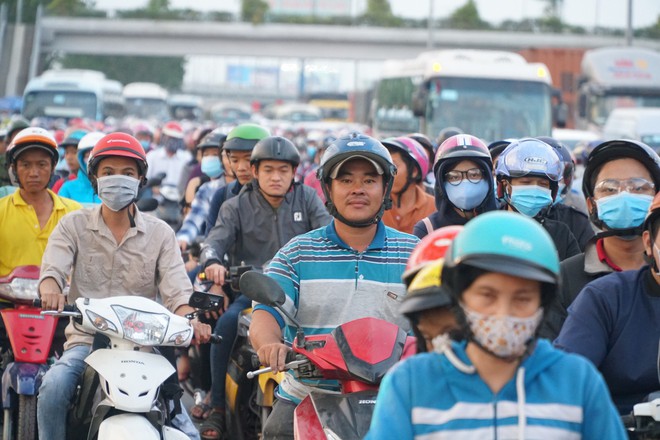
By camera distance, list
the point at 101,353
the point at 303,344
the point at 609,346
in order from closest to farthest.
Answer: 1. the point at 609,346
2. the point at 303,344
3. the point at 101,353

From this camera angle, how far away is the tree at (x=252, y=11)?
68.4 metres

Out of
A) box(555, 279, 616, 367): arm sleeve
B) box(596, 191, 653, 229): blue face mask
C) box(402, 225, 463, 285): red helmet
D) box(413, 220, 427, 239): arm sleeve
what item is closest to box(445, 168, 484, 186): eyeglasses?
box(413, 220, 427, 239): arm sleeve

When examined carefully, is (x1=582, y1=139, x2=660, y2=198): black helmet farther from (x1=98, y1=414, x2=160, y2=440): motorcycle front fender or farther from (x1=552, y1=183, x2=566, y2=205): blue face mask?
(x1=98, y1=414, x2=160, y2=440): motorcycle front fender

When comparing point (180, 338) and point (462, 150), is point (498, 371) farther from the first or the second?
point (462, 150)

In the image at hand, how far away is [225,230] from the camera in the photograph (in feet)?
27.5

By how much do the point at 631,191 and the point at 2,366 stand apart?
4016 mm

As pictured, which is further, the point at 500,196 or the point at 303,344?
the point at 500,196

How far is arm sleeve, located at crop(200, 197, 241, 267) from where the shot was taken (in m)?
8.24

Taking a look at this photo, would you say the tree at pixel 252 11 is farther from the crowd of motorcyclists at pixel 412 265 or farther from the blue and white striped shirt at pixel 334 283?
the blue and white striped shirt at pixel 334 283

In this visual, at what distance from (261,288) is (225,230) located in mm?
3569

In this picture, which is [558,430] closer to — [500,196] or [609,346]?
[609,346]

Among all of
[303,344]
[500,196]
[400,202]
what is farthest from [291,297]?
[400,202]

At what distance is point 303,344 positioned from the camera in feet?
16.1

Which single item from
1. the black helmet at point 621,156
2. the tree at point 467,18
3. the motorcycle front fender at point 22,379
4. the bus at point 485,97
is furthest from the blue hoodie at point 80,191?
the tree at point 467,18
